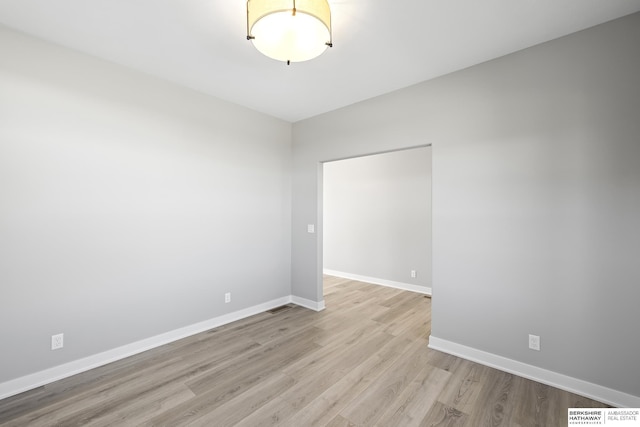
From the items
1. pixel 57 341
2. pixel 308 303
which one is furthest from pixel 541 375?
pixel 57 341

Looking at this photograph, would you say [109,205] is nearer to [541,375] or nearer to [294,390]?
[294,390]

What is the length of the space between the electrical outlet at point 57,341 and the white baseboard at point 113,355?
0.54 feet

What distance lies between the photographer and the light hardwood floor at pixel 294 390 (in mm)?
1879

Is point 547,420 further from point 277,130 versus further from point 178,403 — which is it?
point 277,130

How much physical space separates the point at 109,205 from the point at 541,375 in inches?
161

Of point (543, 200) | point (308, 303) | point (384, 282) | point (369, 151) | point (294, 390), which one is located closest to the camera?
point (294, 390)

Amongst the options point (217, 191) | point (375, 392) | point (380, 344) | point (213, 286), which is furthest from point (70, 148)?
point (380, 344)

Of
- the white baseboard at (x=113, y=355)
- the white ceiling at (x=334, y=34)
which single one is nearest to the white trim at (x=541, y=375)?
the white baseboard at (x=113, y=355)

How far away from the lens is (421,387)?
2223 millimetres

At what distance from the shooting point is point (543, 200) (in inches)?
90.2

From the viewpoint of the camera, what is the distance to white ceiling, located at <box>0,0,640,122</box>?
75.2 inches

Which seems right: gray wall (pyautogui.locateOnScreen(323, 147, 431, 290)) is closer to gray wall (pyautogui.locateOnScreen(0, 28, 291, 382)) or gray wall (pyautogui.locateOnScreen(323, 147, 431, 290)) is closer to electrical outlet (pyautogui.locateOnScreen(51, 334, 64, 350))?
gray wall (pyautogui.locateOnScreen(0, 28, 291, 382))

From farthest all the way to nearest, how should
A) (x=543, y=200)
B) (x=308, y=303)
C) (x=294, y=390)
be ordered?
(x=308, y=303), (x=543, y=200), (x=294, y=390)

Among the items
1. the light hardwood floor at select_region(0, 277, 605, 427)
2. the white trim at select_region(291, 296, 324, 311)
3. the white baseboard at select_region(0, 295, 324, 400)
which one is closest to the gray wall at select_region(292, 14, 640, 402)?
the light hardwood floor at select_region(0, 277, 605, 427)
